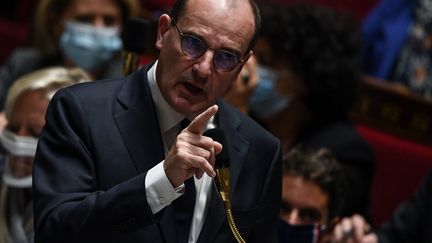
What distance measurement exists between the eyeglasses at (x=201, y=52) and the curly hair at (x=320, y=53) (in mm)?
1073

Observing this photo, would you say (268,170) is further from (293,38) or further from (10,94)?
(293,38)

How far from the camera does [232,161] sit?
1159mm

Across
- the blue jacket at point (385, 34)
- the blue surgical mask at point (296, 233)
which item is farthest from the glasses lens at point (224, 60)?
the blue jacket at point (385, 34)

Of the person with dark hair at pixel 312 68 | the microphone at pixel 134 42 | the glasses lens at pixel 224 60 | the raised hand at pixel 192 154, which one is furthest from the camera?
the person with dark hair at pixel 312 68

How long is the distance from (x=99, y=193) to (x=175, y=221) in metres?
0.12

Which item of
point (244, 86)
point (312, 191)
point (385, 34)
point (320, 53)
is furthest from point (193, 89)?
point (385, 34)

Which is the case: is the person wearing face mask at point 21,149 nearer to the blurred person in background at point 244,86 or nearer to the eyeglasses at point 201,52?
the blurred person in background at point 244,86

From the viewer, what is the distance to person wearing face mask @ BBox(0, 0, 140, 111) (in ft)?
7.31

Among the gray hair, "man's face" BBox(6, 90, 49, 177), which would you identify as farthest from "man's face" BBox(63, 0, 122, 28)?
"man's face" BBox(6, 90, 49, 177)

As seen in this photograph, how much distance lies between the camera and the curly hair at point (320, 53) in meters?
2.15

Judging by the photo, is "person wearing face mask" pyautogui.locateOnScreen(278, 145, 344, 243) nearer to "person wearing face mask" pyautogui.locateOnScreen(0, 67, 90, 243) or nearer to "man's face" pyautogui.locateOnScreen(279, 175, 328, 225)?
"man's face" pyautogui.locateOnScreen(279, 175, 328, 225)

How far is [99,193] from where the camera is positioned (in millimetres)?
1028

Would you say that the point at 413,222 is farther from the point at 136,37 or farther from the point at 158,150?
the point at 158,150

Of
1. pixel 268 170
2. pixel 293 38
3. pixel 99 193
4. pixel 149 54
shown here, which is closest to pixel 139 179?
pixel 99 193
